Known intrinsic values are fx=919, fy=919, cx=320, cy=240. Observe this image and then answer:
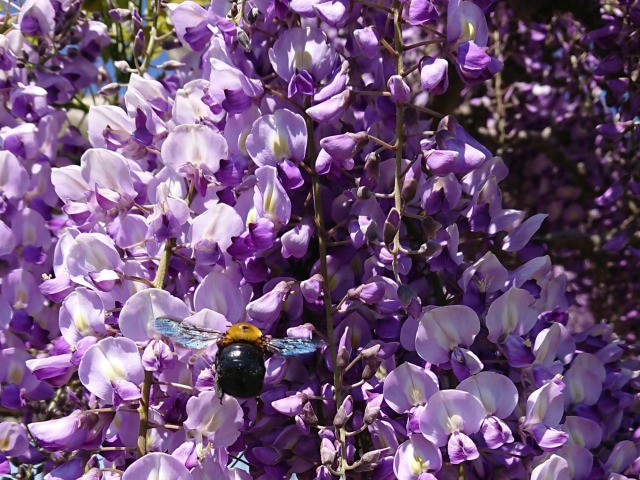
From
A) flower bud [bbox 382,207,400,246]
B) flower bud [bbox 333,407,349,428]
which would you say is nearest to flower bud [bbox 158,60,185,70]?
flower bud [bbox 382,207,400,246]

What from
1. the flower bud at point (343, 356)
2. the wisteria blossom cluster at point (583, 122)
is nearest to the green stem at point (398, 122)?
the flower bud at point (343, 356)

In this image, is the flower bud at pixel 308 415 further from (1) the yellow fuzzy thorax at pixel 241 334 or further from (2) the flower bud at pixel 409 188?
(2) the flower bud at pixel 409 188

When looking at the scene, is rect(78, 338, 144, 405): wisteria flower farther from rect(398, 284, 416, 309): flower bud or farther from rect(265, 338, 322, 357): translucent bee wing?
rect(398, 284, 416, 309): flower bud

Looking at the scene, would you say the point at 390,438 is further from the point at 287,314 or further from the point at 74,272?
the point at 74,272

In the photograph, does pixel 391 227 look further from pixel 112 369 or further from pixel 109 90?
pixel 109 90

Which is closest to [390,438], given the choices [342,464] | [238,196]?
[342,464]

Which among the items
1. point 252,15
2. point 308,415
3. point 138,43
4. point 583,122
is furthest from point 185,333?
point 583,122
